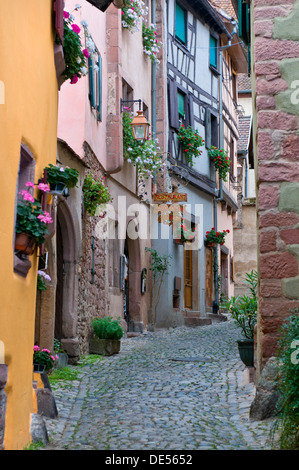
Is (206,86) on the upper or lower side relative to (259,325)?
upper

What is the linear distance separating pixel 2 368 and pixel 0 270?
2.07 feet

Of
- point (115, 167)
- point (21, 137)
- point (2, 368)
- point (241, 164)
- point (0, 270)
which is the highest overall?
point (241, 164)

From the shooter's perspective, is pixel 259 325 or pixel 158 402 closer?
pixel 259 325

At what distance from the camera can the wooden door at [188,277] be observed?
18.2 meters

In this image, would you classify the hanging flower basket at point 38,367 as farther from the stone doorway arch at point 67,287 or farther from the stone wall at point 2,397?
the stone doorway arch at point 67,287

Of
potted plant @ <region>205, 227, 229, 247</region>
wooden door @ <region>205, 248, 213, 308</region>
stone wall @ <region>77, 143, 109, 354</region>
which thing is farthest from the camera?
wooden door @ <region>205, 248, 213, 308</region>

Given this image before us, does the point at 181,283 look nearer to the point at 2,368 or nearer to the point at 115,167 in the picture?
the point at 115,167

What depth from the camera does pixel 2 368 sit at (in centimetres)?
460

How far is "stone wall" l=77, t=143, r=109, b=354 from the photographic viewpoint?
10773 millimetres

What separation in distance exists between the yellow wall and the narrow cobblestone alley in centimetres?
62

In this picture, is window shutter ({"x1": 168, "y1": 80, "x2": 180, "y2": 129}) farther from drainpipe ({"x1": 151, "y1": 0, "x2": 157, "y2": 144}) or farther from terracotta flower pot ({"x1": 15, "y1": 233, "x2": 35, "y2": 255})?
terracotta flower pot ({"x1": 15, "y1": 233, "x2": 35, "y2": 255})

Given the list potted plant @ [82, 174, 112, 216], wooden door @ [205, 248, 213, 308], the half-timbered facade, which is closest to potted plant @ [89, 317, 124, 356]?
potted plant @ [82, 174, 112, 216]

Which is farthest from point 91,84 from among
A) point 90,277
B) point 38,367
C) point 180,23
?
point 180,23

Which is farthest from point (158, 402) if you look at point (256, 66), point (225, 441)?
point (256, 66)
